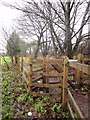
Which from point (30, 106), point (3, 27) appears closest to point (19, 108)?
point (30, 106)

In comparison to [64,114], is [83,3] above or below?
above

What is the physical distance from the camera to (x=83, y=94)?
4.82 m

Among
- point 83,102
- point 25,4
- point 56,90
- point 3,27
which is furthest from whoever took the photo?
point 3,27

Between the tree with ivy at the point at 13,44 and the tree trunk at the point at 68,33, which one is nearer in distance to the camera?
the tree trunk at the point at 68,33

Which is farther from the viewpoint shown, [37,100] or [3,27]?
[3,27]

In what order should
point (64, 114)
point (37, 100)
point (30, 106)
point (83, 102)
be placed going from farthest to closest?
point (37, 100)
point (30, 106)
point (83, 102)
point (64, 114)

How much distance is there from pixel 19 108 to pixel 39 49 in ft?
45.5

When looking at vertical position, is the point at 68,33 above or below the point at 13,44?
above

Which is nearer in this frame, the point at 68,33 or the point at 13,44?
the point at 68,33

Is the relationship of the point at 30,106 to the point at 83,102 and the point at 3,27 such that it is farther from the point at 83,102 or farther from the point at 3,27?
the point at 3,27

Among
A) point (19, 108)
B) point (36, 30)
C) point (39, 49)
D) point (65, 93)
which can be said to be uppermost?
point (36, 30)

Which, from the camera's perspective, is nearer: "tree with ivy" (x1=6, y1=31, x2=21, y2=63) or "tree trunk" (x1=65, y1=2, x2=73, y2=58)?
"tree trunk" (x1=65, y1=2, x2=73, y2=58)

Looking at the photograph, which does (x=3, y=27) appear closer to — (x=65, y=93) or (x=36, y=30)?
(x=36, y=30)

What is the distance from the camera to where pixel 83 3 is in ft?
30.5
